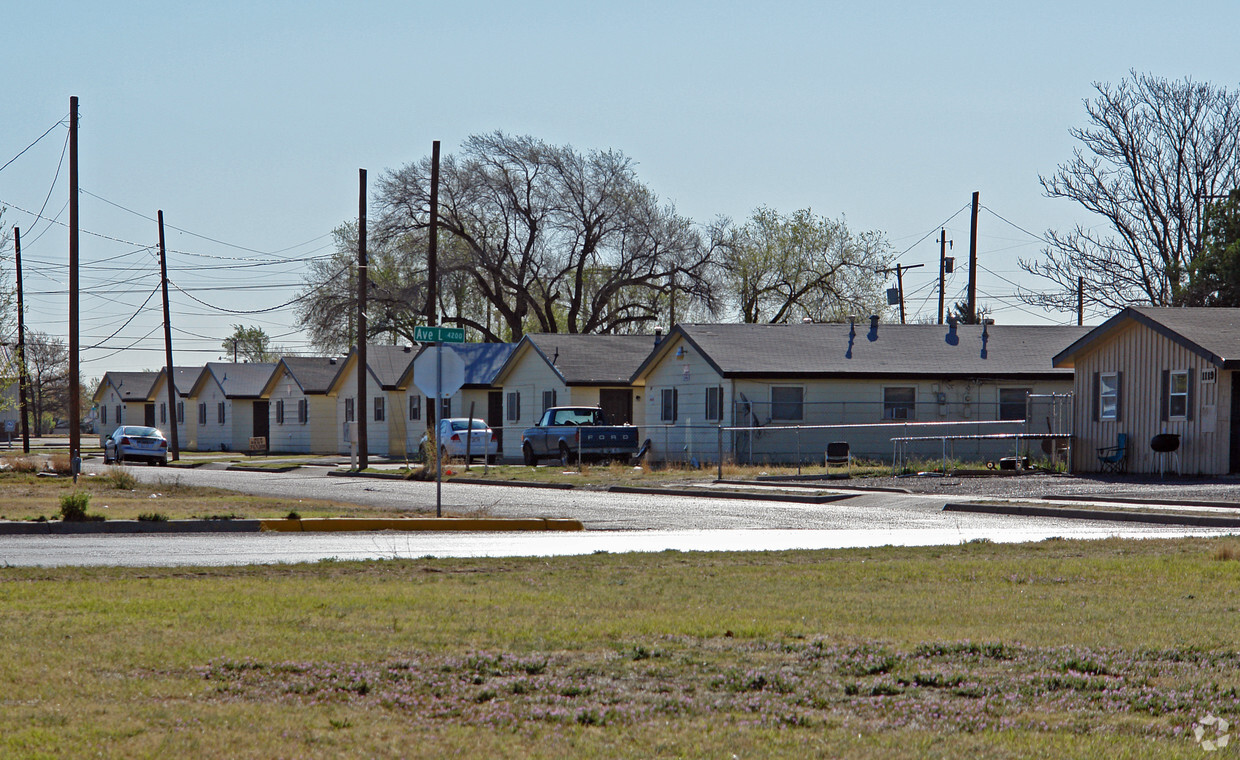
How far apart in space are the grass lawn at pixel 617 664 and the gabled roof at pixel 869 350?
95.2ft

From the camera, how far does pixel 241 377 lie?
72.8 meters

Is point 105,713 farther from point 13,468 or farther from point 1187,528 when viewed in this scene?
point 13,468

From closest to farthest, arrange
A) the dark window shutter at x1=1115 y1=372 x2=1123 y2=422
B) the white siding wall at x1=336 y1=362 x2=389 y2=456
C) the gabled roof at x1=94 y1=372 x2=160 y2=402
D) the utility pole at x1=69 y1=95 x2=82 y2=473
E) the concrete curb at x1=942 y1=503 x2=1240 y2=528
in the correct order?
the concrete curb at x1=942 y1=503 x2=1240 y2=528, the dark window shutter at x1=1115 y1=372 x2=1123 y2=422, the utility pole at x1=69 y1=95 x2=82 y2=473, the white siding wall at x1=336 y1=362 x2=389 y2=456, the gabled roof at x1=94 y1=372 x2=160 y2=402

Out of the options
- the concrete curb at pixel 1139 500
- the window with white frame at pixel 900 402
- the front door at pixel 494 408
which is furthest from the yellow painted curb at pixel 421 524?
the front door at pixel 494 408

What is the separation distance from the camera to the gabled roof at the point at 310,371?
6256 cm

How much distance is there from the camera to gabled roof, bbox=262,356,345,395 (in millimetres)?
62562

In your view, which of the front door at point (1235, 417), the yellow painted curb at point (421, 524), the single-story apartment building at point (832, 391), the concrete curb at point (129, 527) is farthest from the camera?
the single-story apartment building at point (832, 391)

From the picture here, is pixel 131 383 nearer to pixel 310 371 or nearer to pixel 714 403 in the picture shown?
pixel 310 371

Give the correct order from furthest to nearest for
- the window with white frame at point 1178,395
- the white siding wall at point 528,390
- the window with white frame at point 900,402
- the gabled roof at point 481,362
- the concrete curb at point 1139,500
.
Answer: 1. the gabled roof at point 481,362
2. the white siding wall at point 528,390
3. the window with white frame at point 900,402
4. the window with white frame at point 1178,395
5. the concrete curb at point 1139,500

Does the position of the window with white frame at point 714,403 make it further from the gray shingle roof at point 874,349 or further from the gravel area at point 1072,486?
the gravel area at point 1072,486

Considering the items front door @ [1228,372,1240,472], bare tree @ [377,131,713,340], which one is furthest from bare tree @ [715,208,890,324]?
front door @ [1228,372,1240,472]

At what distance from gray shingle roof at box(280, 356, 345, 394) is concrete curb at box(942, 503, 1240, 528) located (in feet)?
144

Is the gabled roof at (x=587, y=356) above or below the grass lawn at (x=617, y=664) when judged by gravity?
above

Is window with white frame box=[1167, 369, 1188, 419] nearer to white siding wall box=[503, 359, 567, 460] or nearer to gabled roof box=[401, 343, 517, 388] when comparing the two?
white siding wall box=[503, 359, 567, 460]
